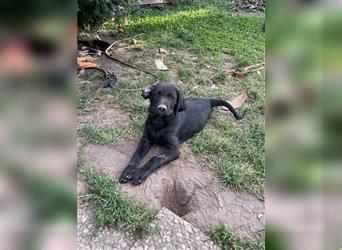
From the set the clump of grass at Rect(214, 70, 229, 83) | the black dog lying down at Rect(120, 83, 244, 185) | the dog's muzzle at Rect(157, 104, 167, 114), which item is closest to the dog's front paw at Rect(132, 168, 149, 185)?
the black dog lying down at Rect(120, 83, 244, 185)

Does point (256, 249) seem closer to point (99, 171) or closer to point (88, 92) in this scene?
point (99, 171)

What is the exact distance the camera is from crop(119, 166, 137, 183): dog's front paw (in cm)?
296

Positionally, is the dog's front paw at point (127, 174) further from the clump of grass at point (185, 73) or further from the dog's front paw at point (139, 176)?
the clump of grass at point (185, 73)

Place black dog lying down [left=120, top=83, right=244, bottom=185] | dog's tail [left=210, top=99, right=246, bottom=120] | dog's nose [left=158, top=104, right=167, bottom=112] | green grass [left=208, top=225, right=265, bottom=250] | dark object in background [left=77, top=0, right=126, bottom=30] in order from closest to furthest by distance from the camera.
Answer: green grass [left=208, top=225, right=265, bottom=250], black dog lying down [left=120, top=83, right=244, bottom=185], dog's nose [left=158, top=104, right=167, bottom=112], dog's tail [left=210, top=99, right=246, bottom=120], dark object in background [left=77, top=0, right=126, bottom=30]

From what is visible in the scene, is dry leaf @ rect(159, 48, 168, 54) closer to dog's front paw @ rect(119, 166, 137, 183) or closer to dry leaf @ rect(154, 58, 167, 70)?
dry leaf @ rect(154, 58, 167, 70)

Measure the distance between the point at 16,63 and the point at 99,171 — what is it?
2447 millimetres

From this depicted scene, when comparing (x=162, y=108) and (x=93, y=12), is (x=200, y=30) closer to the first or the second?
(x=93, y=12)

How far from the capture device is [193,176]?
3.14 meters

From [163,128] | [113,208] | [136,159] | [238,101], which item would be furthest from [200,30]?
[113,208]

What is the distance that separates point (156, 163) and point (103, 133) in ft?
2.21

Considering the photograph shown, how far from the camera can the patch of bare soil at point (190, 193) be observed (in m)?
2.70

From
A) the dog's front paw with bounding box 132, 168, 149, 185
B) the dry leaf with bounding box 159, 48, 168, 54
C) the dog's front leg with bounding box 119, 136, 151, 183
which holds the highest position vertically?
the dry leaf with bounding box 159, 48, 168, 54

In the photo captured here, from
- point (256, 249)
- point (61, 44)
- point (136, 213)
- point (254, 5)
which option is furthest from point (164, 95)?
point (254, 5)

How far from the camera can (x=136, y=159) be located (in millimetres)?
3180
